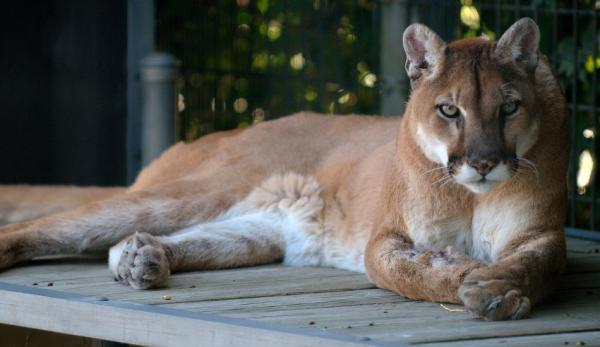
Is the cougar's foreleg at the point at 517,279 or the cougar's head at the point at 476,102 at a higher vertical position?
the cougar's head at the point at 476,102

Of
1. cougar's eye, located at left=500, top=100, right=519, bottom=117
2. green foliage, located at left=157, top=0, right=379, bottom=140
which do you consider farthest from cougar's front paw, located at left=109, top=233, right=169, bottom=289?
green foliage, located at left=157, top=0, right=379, bottom=140

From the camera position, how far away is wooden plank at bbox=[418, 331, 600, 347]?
3426 mm

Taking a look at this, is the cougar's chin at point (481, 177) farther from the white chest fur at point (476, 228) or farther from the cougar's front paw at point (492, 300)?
the cougar's front paw at point (492, 300)

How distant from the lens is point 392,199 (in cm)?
436

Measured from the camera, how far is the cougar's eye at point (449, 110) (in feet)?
12.8

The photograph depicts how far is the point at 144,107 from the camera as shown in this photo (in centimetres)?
682

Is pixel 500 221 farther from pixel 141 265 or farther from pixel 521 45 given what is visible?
pixel 141 265

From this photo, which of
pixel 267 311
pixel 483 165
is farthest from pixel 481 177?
pixel 267 311

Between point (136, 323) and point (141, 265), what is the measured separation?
1.53ft

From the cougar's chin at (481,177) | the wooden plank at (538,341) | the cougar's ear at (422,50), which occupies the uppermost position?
the cougar's ear at (422,50)

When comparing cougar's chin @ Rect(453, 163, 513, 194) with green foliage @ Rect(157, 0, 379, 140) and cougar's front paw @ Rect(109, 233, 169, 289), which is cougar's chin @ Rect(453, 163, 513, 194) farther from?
green foliage @ Rect(157, 0, 379, 140)

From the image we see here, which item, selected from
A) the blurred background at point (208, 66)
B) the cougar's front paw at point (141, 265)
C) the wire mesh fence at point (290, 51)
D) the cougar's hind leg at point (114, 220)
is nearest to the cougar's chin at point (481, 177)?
the cougar's front paw at point (141, 265)

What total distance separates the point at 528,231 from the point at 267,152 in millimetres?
1520

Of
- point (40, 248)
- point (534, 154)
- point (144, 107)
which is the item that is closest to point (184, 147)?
point (40, 248)
